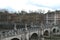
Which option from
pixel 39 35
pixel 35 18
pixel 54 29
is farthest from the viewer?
pixel 35 18

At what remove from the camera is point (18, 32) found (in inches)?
969

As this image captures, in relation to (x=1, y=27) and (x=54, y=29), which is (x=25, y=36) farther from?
(x=1, y=27)

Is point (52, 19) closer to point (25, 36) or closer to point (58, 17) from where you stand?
point (58, 17)

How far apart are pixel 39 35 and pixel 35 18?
4159 centimetres

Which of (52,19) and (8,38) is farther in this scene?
(52,19)

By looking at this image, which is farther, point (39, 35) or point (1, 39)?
point (39, 35)

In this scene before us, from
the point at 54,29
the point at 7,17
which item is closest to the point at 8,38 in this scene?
the point at 54,29

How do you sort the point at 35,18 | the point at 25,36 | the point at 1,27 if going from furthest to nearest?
the point at 35,18 < the point at 1,27 < the point at 25,36

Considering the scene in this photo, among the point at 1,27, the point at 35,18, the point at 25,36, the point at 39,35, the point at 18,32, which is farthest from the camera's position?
the point at 35,18

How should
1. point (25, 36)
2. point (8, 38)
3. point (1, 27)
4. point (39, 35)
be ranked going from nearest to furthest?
point (8, 38)
point (25, 36)
point (39, 35)
point (1, 27)

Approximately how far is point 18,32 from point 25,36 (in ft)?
10.5

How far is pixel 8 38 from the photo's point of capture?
21.8 metres

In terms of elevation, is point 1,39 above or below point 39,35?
above

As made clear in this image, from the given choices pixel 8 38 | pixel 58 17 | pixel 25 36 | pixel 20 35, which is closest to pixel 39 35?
pixel 25 36
